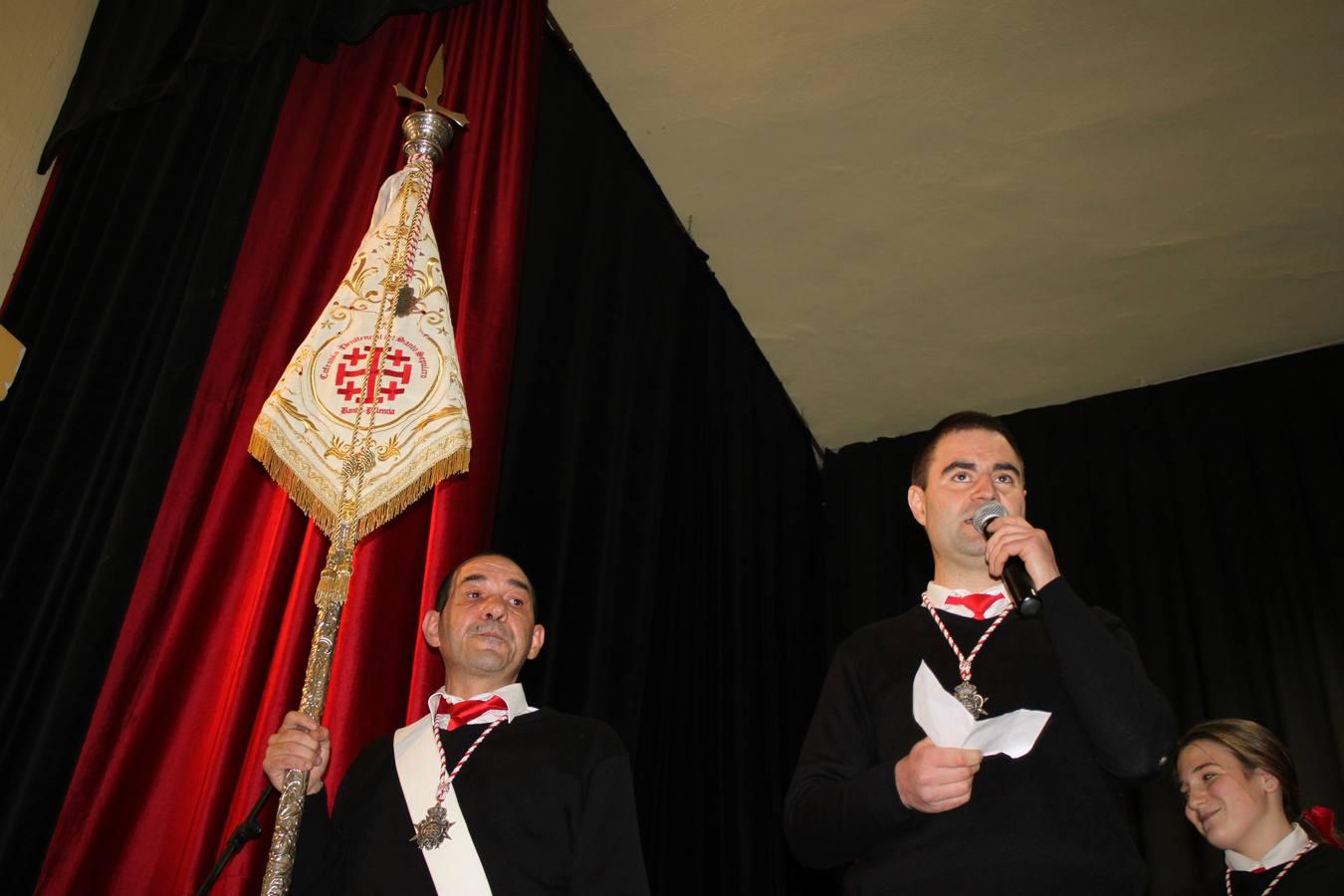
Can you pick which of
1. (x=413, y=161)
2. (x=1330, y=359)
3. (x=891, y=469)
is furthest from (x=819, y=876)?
(x=413, y=161)

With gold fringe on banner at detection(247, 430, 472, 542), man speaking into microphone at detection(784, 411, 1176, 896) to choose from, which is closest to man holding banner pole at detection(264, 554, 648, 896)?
gold fringe on banner at detection(247, 430, 472, 542)

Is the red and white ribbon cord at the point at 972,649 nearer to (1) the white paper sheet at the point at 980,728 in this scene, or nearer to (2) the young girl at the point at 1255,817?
(1) the white paper sheet at the point at 980,728

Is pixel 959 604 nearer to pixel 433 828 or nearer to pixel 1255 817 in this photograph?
pixel 433 828

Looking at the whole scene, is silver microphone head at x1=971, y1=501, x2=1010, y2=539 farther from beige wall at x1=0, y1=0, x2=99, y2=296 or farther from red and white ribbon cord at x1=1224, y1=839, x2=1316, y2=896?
beige wall at x1=0, y1=0, x2=99, y2=296

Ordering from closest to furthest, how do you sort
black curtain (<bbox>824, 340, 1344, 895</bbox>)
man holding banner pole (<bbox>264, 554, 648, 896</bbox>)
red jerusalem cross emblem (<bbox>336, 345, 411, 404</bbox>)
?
1. man holding banner pole (<bbox>264, 554, 648, 896</bbox>)
2. red jerusalem cross emblem (<bbox>336, 345, 411, 404</bbox>)
3. black curtain (<bbox>824, 340, 1344, 895</bbox>)

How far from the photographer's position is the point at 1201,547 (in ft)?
17.5

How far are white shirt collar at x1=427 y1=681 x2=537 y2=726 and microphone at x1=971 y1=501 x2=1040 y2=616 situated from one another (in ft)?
3.28

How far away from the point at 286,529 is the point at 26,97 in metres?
1.79

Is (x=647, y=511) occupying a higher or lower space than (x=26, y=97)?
lower

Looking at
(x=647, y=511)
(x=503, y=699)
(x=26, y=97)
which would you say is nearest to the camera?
(x=503, y=699)

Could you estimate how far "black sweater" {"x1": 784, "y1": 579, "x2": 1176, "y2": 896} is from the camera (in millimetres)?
1480

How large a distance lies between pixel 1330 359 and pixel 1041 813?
4.95 meters

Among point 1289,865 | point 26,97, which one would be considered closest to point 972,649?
point 1289,865

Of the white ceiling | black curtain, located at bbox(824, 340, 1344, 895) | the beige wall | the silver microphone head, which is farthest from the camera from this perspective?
black curtain, located at bbox(824, 340, 1344, 895)
